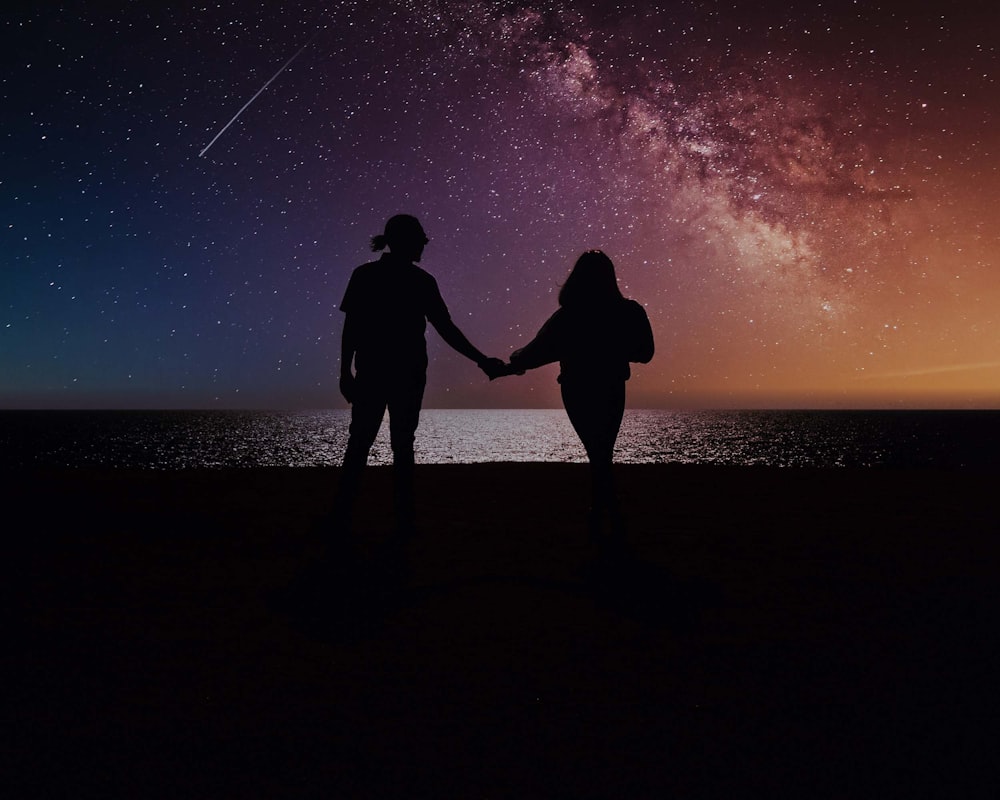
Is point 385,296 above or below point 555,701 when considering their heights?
above

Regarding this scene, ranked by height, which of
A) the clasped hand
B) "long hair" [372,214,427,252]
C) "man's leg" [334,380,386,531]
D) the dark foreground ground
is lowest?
the dark foreground ground

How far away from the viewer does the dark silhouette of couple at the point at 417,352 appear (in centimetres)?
453

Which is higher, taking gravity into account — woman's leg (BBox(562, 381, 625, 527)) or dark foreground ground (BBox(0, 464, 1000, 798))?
woman's leg (BBox(562, 381, 625, 527))

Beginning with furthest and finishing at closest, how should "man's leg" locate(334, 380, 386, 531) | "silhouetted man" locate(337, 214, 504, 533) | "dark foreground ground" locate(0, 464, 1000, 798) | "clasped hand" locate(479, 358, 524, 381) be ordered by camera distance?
"clasped hand" locate(479, 358, 524, 381) < "silhouetted man" locate(337, 214, 504, 533) < "man's leg" locate(334, 380, 386, 531) < "dark foreground ground" locate(0, 464, 1000, 798)

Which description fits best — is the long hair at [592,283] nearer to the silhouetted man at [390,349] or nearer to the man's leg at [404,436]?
the silhouetted man at [390,349]

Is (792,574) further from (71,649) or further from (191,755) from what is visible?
(71,649)

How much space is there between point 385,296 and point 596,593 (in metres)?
2.71

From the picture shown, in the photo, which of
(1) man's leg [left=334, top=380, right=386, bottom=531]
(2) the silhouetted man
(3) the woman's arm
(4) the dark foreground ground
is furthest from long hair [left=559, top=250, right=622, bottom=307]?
(4) the dark foreground ground

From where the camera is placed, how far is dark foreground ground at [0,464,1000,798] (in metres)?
1.82

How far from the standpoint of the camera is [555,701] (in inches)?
89.1

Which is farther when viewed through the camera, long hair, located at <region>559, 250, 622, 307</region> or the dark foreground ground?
long hair, located at <region>559, 250, 622, 307</region>

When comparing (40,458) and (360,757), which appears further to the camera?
(40,458)

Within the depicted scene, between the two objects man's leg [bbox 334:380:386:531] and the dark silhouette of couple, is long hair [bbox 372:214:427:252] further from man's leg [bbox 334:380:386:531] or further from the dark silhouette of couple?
man's leg [bbox 334:380:386:531]

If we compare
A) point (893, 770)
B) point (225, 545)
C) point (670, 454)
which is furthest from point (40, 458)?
point (893, 770)
